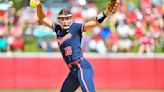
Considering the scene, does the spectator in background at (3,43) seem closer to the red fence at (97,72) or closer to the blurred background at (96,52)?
the blurred background at (96,52)

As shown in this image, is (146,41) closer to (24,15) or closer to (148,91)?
(148,91)

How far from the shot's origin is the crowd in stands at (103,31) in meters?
15.4

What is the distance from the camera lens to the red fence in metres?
15.4

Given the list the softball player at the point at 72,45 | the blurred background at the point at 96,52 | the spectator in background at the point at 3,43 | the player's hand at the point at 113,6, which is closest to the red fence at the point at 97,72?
the blurred background at the point at 96,52

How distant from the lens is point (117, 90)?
15.2 metres

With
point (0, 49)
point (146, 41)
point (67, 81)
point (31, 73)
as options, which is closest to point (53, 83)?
point (31, 73)

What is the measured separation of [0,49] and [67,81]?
7.25 meters

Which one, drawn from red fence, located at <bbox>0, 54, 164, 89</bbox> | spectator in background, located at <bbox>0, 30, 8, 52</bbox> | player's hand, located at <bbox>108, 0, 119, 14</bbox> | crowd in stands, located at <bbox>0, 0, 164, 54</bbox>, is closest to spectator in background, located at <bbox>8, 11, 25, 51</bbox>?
crowd in stands, located at <bbox>0, 0, 164, 54</bbox>

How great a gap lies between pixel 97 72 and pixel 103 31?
1086 mm

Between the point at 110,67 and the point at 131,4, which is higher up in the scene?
the point at 131,4

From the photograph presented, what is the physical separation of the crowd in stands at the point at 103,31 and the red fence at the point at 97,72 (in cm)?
33

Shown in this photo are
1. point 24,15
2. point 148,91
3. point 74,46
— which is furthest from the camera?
point 24,15

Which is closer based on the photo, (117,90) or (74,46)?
(74,46)

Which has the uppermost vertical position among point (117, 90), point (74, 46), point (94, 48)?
point (74, 46)
